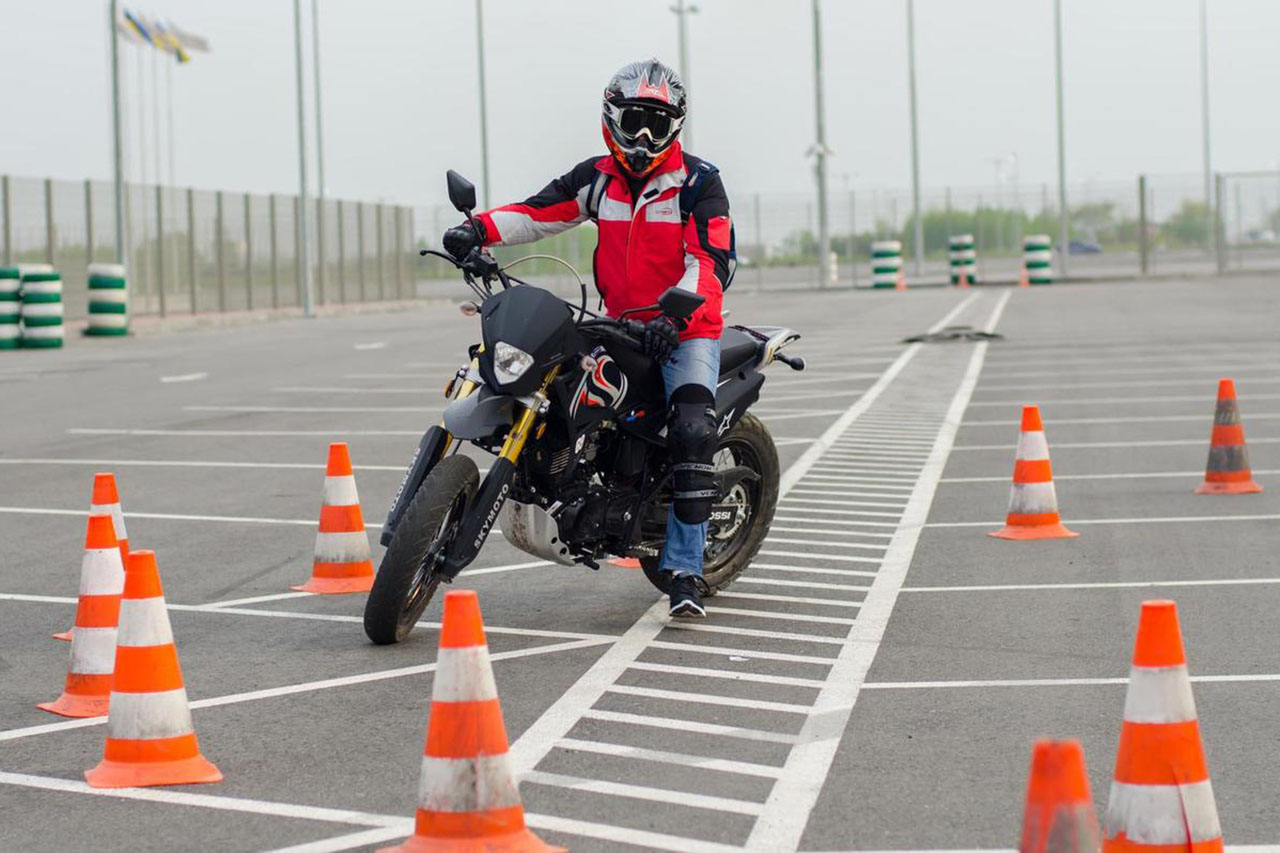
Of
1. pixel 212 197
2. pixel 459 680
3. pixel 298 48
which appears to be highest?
pixel 298 48

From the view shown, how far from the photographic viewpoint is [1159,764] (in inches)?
168

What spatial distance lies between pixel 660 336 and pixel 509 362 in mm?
655

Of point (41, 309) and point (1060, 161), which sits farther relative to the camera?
point (1060, 161)

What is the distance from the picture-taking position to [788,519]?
10.7 metres

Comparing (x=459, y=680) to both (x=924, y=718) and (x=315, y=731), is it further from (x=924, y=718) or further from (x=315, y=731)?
(x=924, y=718)

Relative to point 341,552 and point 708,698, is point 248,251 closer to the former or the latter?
point 341,552

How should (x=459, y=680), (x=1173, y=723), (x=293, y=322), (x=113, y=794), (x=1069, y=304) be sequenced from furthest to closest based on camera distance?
(x=293, y=322) < (x=1069, y=304) < (x=113, y=794) < (x=459, y=680) < (x=1173, y=723)

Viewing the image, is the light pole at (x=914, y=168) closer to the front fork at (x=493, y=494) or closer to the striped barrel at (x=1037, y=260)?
the striped barrel at (x=1037, y=260)

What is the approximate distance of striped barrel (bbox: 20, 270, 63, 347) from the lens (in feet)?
101

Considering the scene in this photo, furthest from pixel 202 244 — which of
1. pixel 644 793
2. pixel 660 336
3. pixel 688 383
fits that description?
pixel 644 793

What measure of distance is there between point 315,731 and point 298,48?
1806 inches

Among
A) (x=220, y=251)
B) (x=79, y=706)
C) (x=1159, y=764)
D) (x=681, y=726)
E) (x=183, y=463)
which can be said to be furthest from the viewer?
(x=220, y=251)

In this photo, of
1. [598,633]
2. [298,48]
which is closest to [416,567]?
[598,633]

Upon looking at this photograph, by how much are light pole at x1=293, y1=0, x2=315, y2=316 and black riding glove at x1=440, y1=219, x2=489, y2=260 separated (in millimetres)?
40043
